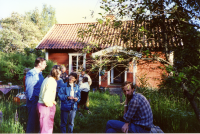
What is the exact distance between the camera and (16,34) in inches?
907

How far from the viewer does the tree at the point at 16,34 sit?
22839mm

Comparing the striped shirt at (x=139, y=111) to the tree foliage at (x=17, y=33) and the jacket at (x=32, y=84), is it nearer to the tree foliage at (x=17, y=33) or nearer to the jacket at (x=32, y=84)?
the jacket at (x=32, y=84)

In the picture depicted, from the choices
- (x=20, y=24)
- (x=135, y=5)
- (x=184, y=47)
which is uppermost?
(x=20, y=24)

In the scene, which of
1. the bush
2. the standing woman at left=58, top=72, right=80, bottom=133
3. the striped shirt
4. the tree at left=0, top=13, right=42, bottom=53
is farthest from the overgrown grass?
the tree at left=0, top=13, right=42, bottom=53

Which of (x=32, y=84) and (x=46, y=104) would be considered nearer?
(x=46, y=104)

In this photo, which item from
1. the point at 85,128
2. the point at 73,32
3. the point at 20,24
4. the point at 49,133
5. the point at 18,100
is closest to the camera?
the point at 49,133

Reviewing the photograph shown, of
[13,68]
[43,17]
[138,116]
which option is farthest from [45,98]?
[43,17]

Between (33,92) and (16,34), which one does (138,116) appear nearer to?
(33,92)

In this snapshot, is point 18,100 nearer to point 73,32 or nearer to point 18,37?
point 73,32

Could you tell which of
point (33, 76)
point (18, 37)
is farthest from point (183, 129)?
point (18, 37)

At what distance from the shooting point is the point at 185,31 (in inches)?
153

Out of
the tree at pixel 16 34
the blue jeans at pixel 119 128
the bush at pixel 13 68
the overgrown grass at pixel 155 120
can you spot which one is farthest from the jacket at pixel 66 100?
the tree at pixel 16 34

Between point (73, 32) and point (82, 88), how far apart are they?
31.1 feet

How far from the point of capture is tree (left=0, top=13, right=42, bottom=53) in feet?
74.9
